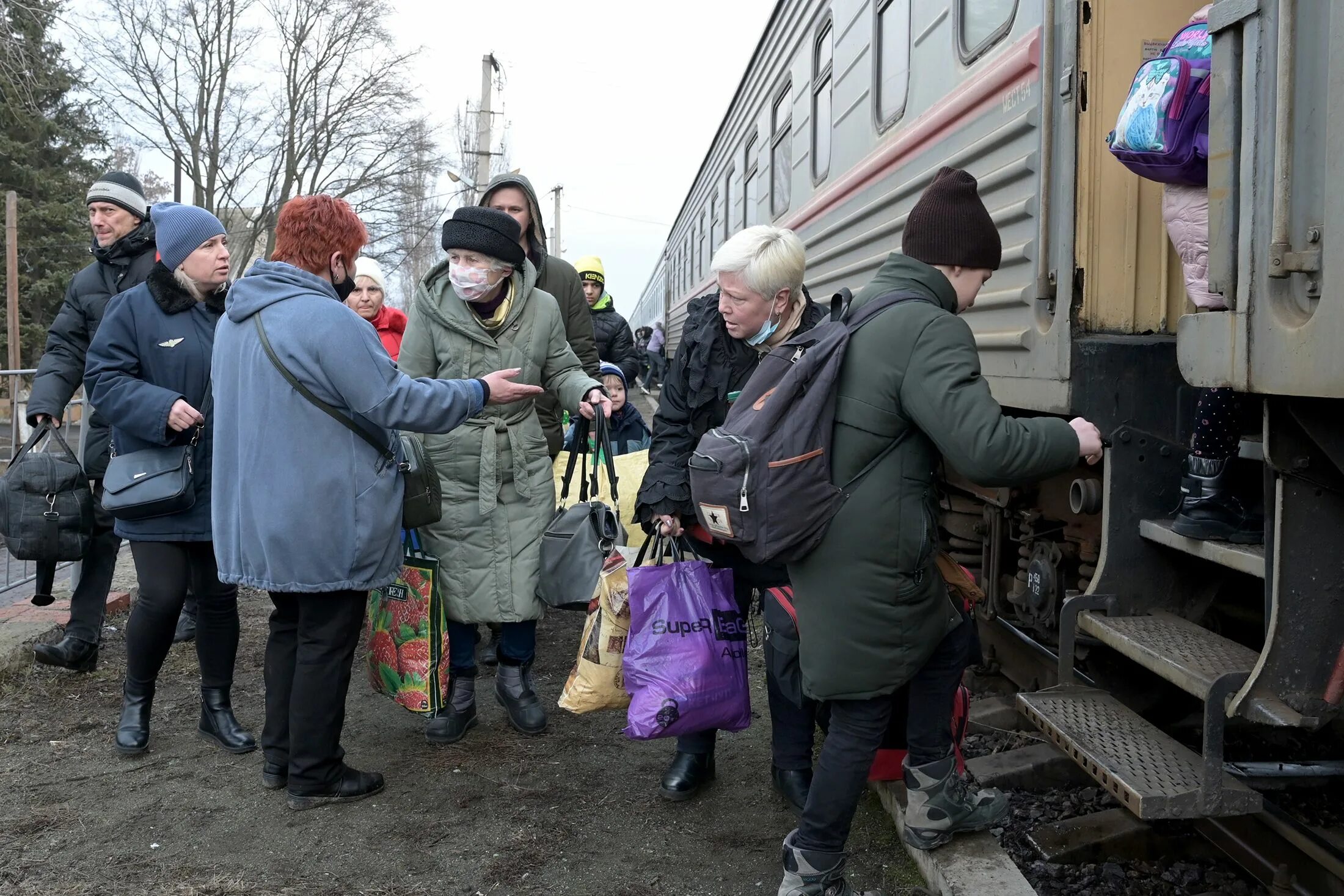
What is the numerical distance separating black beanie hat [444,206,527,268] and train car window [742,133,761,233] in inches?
222

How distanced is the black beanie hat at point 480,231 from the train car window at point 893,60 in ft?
5.86

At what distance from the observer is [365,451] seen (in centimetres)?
341

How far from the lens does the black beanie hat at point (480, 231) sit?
3.72m

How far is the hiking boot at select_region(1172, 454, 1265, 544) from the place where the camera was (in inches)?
105

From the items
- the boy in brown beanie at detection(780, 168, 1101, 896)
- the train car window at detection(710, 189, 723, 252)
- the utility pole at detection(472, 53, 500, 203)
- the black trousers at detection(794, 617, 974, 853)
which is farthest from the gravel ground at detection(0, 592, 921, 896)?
the utility pole at detection(472, 53, 500, 203)

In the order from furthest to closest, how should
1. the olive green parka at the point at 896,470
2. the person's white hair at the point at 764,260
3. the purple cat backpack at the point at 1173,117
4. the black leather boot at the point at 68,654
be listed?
the black leather boot at the point at 68,654, the person's white hair at the point at 764,260, the purple cat backpack at the point at 1173,117, the olive green parka at the point at 896,470

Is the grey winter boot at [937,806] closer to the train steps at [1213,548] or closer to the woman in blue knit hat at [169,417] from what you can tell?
the train steps at [1213,548]

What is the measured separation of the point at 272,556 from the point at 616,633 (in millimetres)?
1001

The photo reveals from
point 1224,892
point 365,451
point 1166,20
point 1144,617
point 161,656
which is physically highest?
point 1166,20

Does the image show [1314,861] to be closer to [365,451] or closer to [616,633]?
[616,633]

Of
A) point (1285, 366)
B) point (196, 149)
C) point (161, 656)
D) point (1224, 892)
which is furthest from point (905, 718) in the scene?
point (196, 149)

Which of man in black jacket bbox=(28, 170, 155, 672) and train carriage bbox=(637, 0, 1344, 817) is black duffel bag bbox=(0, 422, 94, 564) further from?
train carriage bbox=(637, 0, 1344, 817)

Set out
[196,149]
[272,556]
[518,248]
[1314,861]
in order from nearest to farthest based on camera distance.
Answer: [1314,861] → [272,556] → [518,248] → [196,149]

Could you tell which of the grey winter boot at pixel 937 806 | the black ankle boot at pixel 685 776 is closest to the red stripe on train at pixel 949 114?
the grey winter boot at pixel 937 806
